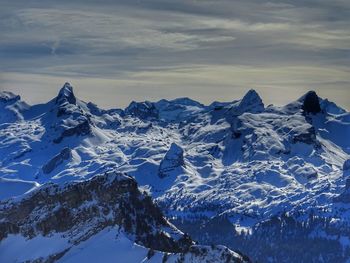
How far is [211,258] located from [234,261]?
568 cm

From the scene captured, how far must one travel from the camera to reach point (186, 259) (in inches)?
7840

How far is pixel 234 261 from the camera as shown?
194 metres

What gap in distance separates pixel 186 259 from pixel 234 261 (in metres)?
12.0

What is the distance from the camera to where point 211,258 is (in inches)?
Result: 7726

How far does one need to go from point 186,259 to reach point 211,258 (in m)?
6.34
